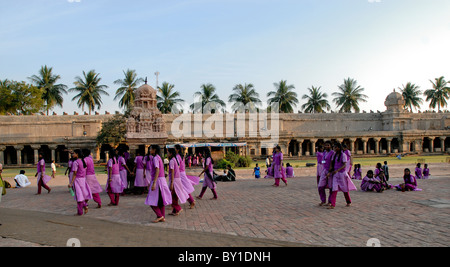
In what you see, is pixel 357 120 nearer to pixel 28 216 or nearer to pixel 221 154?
pixel 221 154

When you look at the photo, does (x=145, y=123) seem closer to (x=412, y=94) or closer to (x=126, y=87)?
(x=126, y=87)

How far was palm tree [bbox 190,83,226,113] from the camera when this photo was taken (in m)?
52.8

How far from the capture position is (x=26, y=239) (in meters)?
5.45

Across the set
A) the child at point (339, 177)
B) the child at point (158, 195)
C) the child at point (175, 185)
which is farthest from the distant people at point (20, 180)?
the child at point (339, 177)

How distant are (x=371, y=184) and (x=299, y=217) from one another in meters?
5.22

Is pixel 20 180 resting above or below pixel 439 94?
below

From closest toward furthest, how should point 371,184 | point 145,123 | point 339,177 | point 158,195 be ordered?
point 158,195 < point 339,177 < point 371,184 < point 145,123

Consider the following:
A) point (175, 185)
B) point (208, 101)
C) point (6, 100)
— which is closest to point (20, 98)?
point (6, 100)

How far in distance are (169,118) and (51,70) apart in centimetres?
2383

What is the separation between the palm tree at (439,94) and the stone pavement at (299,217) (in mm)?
57965

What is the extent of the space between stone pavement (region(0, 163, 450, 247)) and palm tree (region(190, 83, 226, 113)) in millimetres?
42179

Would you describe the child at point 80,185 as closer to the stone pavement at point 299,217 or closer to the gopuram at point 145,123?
the stone pavement at point 299,217

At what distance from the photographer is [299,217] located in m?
7.29
